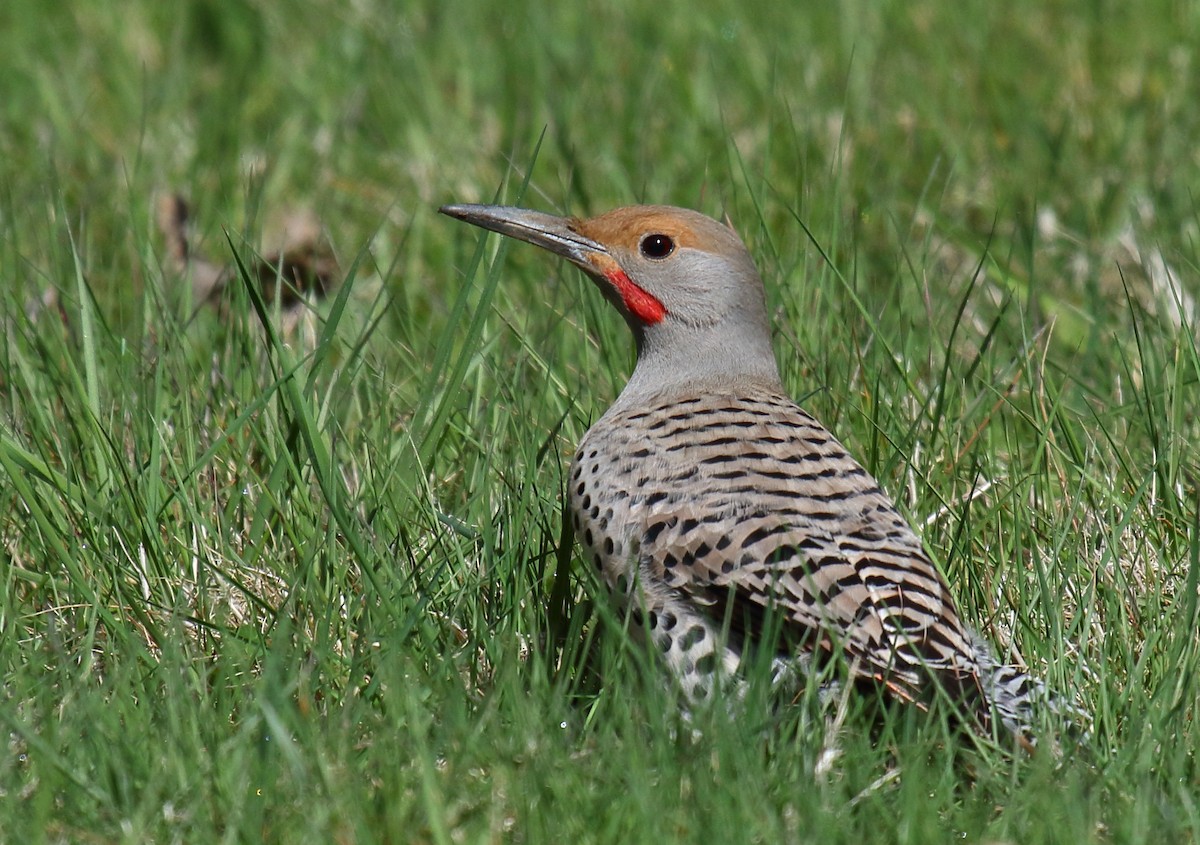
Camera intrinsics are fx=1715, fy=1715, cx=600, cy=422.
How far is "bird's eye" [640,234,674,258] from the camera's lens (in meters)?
4.20

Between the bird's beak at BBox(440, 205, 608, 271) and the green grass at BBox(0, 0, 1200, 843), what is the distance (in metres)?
0.27

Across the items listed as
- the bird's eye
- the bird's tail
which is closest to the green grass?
the bird's tail

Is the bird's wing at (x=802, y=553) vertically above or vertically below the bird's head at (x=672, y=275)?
below

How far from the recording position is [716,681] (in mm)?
2982

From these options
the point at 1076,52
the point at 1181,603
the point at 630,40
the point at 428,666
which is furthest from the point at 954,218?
the point at 428,666

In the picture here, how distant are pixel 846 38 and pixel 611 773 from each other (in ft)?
16.4

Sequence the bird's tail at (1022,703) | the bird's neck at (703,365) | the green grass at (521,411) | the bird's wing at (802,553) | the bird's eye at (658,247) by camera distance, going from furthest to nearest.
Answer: the bird's eye at (658,247) → the bird's neck at (703,365) → the bird's wing at (802,553) → the bird's tail at (1022,703) → the green grass at (521,411)

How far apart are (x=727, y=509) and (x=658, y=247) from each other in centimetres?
98

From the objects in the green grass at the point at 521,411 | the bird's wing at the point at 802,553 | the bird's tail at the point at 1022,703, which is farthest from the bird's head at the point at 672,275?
the bird's tail at the point at 1022,703

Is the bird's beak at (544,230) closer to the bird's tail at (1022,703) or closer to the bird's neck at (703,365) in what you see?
the bird's neck at (703,365)

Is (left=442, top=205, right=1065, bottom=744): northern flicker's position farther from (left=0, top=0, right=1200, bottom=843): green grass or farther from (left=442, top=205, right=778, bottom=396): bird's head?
(left=0, top=0, right=1200, bottom=843): green grass

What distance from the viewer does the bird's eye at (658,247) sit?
420cm

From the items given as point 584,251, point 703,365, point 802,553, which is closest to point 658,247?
point 584,251

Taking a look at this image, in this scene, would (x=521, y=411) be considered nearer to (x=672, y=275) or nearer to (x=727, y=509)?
(x=672, y=275)
